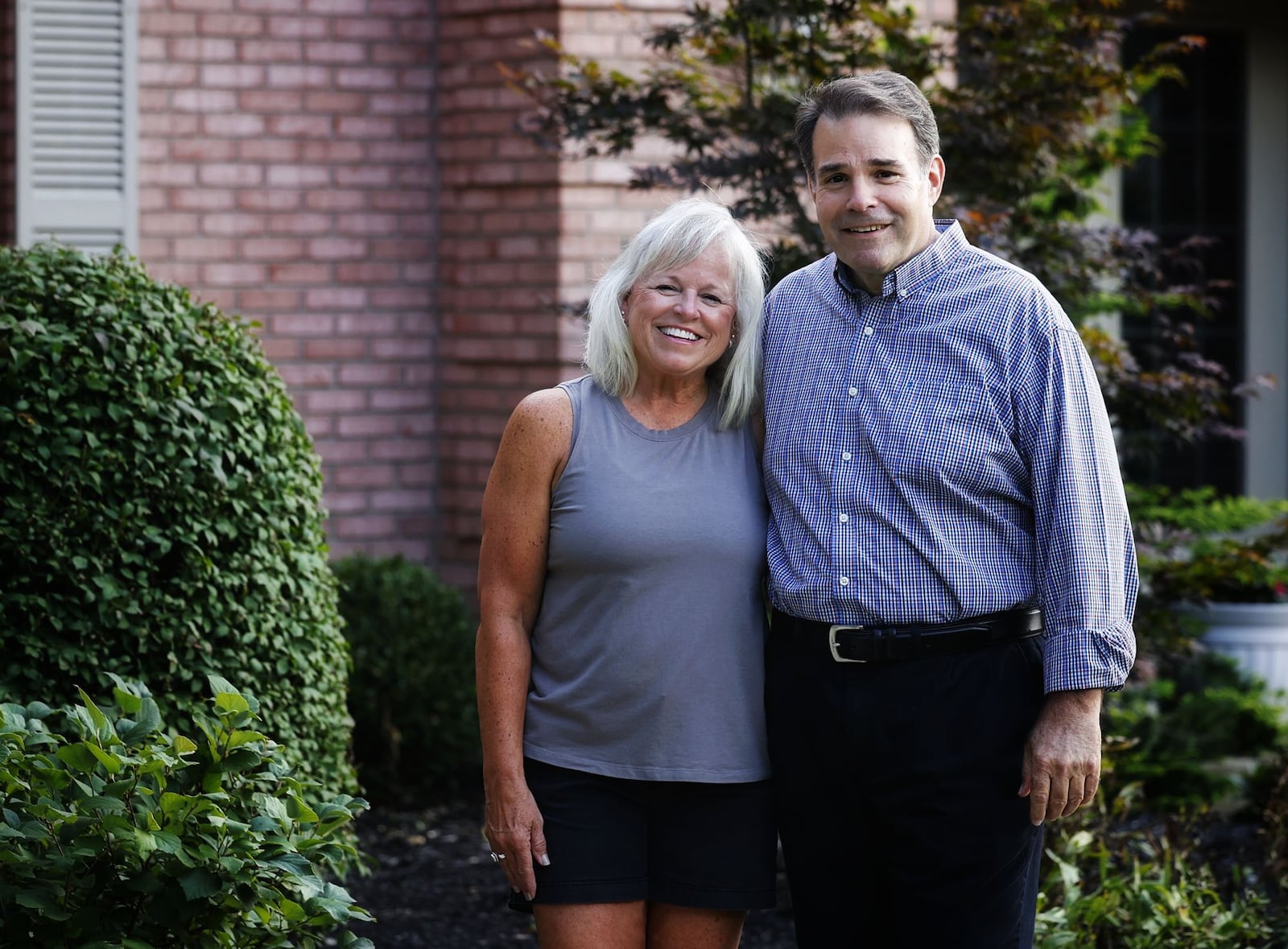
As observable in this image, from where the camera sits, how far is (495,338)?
631 cm

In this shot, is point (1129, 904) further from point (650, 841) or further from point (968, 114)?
point (968, 114)

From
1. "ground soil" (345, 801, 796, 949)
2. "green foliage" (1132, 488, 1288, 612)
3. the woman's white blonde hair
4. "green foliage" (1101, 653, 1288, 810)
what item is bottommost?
"ground soil" (345, 801, 796, 949)

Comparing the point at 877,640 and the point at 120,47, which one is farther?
the point at 120,47

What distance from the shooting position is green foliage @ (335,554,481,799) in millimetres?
5641

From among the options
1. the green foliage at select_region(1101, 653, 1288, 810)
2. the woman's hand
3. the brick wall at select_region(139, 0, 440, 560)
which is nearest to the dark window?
the green foliage at select_region(1101, 653, 1288, 810)

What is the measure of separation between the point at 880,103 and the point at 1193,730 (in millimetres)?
4173

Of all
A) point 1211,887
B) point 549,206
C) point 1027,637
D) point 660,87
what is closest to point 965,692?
point 1027,637

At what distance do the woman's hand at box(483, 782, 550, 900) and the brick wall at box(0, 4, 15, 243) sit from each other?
432cm

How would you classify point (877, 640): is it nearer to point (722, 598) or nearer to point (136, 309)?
point (722, 598)

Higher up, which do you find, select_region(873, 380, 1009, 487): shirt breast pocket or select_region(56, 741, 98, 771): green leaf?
select_region(873, 380, 1009, 487): shirt breast pocket

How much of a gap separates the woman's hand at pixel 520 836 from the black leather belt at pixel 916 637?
58 cm

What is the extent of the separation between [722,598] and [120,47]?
4.34m

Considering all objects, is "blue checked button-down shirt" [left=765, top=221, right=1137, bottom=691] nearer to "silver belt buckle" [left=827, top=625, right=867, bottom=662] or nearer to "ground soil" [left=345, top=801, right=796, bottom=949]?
"silver belt buckle" [left=827, top=625, right=867, bottom=662]

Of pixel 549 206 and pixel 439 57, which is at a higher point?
pixel 439 57
